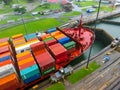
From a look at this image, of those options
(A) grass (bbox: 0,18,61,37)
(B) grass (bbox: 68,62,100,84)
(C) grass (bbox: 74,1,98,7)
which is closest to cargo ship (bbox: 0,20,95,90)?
(B) grass (bbox: 68,62,100,84)

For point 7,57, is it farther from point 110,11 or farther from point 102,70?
point 110,11

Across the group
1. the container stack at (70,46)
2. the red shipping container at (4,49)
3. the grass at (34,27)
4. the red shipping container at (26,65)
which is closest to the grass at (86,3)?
the grass at (34,27)

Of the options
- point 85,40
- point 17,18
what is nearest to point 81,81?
point 85,40

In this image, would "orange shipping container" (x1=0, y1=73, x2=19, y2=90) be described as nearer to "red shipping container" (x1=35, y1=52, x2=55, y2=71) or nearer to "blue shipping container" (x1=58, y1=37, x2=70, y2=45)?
"red shipping container" (x1=35, y1=52, x2=55, y2=71)

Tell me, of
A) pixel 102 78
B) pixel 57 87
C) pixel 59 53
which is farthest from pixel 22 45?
pixel 102 78

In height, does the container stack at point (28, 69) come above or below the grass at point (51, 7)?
below

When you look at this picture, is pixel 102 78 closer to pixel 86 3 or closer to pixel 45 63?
pixel 45 63

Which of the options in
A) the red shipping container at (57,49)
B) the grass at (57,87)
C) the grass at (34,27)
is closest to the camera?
the grass at (57,87)

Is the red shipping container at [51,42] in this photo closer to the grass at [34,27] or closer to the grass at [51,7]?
the grass at [34,27]
